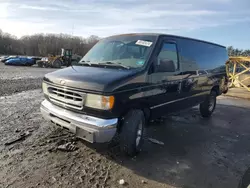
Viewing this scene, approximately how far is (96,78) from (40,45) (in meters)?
68.8

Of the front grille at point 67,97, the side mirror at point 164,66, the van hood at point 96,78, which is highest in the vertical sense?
the side mirror at point 164,66

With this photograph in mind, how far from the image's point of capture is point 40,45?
6475 centimetres

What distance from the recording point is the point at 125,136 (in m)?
3.30

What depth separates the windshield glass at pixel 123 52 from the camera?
3.68 m

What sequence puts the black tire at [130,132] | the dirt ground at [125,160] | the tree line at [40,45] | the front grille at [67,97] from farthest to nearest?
1. the tree line at [40,45]
2. the black tire at [130,132]
3. the front grille at [67,97]
4. the dirt ground at [125,160]

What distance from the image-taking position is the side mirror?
3.72 metres

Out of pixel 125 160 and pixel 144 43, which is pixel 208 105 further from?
pixel 125 160

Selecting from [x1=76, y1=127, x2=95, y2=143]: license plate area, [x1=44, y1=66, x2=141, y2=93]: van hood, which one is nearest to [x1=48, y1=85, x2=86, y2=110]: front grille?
[x1=44, y1=66, x2=141, y2=93]: van hood

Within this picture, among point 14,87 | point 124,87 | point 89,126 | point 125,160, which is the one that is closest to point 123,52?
point 124,87

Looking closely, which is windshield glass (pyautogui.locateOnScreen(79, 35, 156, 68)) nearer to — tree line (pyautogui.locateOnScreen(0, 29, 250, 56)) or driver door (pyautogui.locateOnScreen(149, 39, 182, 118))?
driver door (pyautogui.locateOnScreen(149, 39, 182, 118))

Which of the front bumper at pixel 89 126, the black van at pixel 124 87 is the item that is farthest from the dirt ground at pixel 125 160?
the front bumper at pixel 89 126

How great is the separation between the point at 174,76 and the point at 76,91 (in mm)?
2073

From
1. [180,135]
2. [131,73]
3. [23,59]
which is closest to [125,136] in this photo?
[131,73]

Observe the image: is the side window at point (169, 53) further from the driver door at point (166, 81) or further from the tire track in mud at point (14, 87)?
the tire track in mud at point (14, 87)
